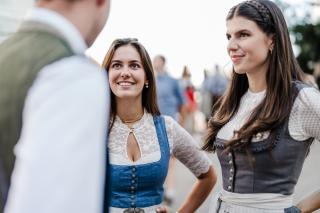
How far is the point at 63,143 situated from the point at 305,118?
1471 mm

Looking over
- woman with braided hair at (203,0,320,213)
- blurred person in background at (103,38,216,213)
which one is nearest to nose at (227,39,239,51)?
woman with braided hair at (203,0,320,213)

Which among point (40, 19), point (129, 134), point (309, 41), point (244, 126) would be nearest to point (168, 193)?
point (129, 134)

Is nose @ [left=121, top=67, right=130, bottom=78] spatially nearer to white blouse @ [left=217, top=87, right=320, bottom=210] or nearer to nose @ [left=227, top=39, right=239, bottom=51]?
nose @ [left=227, top=39, right=239, bottom=51]

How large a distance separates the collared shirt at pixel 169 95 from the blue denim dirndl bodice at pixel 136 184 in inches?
164

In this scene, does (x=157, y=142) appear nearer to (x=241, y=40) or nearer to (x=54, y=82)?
(x=241, y=40)

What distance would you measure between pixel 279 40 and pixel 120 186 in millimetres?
989

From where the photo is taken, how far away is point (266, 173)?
6.70 feet

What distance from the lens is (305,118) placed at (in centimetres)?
203

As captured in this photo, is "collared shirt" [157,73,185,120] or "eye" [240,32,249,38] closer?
"eye" [240,32,249,38]

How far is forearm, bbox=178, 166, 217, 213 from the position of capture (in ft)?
9.09

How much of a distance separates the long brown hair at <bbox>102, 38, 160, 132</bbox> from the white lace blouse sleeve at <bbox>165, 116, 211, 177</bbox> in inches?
4.7

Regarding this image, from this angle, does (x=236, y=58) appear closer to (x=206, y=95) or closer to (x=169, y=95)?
(x=169, y=95)

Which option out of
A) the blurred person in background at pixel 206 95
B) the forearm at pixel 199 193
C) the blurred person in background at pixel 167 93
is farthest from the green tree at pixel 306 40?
the forearm at pixel 199 193

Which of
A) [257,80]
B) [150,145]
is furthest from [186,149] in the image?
[257,80]
